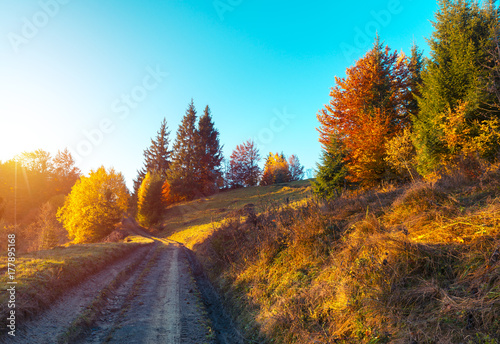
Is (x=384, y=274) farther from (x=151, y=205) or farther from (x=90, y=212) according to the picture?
(x=151, y=205)

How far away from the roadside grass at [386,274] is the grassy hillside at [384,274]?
0.06ft

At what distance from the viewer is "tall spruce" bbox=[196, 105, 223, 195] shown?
168 ft

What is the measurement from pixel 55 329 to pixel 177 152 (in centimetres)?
4986

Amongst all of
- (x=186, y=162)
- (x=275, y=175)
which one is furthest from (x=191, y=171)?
(x=275, y=175)

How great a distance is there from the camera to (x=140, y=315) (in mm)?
6312

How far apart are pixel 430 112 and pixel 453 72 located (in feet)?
7.87

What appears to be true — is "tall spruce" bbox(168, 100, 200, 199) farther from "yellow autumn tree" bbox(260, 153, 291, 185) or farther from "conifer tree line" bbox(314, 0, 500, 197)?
"conifer tree line" bbox(314, 0, 500, 197)

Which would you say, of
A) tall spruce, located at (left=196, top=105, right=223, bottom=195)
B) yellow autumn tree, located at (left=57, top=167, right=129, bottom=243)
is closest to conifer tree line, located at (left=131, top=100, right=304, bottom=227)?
tall spruce, located at (left=196, top=105, right=223, bottom=195)

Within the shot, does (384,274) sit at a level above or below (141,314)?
above

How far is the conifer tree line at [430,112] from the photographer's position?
10.5 m

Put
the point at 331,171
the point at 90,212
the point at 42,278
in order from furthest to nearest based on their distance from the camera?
the point at 90,212 < the point at 331,171 < the point at 42,278

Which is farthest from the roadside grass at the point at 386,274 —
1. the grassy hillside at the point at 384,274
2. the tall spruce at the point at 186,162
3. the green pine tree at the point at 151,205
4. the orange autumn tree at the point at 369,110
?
the tall spruce at the point at 186,162

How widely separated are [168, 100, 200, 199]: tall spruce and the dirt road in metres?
38.4

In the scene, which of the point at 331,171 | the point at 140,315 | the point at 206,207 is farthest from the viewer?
the point at 206,207
